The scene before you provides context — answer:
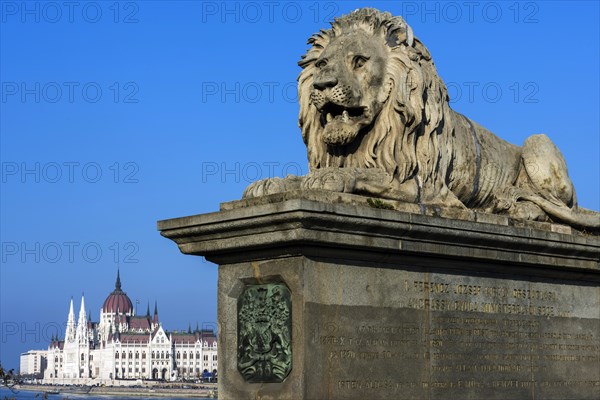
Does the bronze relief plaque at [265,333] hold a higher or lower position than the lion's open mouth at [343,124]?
lower

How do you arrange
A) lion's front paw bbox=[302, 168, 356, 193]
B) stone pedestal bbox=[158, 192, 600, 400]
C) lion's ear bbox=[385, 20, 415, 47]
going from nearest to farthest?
stone pedestal bbox=[158, 192, 600, 400]
lion's front paw bbox=[302, 168, 356, 193]
lion's ear bbox=[385, 20, 415, 47]

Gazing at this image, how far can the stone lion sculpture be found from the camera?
10562 millimetres

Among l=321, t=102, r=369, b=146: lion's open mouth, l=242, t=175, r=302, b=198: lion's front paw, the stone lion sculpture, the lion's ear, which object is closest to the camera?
l=242, t=175, r=302, b=198: lion's front paw

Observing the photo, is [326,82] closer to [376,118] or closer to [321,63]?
[321,63]

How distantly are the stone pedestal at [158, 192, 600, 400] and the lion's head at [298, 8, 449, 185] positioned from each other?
812 millimetres

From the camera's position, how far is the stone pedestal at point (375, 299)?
9.35 metres

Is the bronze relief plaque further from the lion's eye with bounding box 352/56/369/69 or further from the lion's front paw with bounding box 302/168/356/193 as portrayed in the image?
the lion's eye with bounding box 352/56/369/69

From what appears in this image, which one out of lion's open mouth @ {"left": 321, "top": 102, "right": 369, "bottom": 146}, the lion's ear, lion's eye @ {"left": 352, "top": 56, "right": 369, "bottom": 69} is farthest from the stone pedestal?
the lion's ear

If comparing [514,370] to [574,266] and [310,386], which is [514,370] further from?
[310,386]

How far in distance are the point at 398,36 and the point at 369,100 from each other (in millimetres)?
833

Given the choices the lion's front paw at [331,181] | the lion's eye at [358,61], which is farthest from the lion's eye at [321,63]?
the lion's front paw at [331,181]

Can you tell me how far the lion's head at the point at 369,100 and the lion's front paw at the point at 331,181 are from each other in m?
0.69

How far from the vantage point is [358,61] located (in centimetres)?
1090

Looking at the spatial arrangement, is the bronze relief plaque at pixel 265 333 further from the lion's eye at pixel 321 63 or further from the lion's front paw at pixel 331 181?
the lion's eye at pixel 321 63
